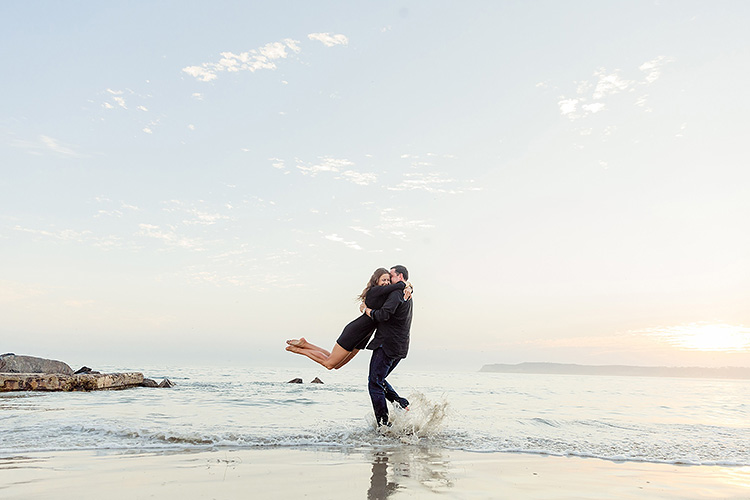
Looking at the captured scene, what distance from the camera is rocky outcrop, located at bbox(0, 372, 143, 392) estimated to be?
14383mm

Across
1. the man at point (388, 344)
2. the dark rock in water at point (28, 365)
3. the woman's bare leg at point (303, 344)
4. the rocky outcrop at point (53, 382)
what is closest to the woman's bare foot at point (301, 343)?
the woman's bare leg at point (303, 344)

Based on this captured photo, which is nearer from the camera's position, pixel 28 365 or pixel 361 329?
pixel 361 329

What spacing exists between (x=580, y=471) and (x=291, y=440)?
3493 mm

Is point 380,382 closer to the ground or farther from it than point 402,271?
closer to the ground

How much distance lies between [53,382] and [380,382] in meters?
12.5

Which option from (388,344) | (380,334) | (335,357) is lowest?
(335,357)

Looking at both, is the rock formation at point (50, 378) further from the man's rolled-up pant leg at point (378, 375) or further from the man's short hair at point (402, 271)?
the man's short hair at point (402, 271)

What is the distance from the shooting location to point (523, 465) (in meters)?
5.21

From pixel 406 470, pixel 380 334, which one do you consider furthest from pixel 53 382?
pixel 406 470

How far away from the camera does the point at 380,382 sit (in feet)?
25.0

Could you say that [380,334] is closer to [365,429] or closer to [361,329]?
[361,329]

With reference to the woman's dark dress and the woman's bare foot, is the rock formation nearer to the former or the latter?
the woman's bare foot

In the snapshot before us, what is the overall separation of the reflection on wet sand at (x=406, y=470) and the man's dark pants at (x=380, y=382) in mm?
1414

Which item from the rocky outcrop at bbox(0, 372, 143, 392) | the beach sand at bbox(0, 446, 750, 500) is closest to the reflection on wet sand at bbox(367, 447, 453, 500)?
the beach sand at bbox(0, 446, 750, 500)
